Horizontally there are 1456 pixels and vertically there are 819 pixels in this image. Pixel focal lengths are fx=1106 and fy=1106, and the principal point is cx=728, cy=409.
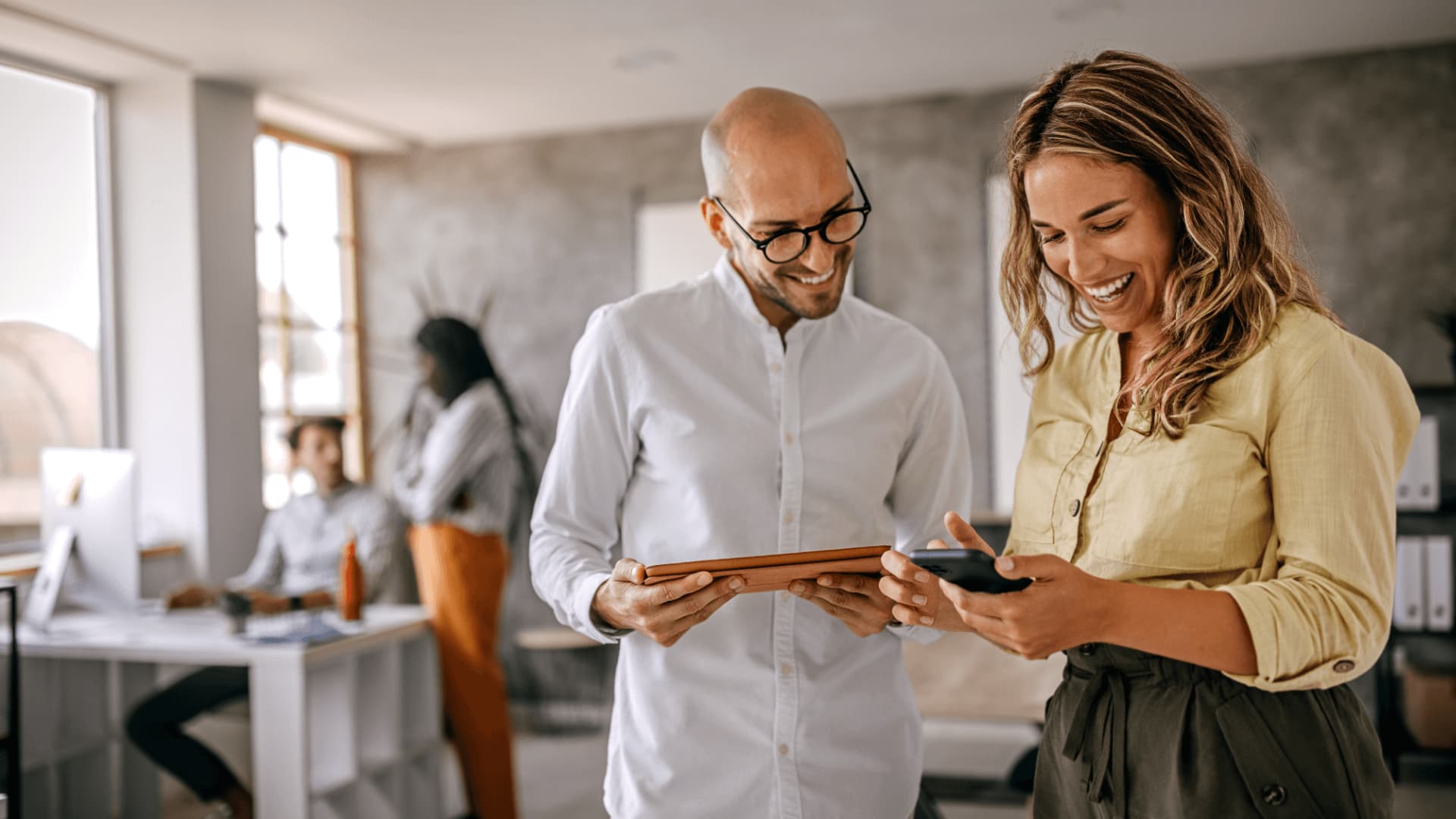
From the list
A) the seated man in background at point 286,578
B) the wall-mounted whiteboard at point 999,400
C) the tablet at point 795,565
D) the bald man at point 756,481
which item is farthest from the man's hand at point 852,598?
the wall-mounted whiteboard at point 999,400

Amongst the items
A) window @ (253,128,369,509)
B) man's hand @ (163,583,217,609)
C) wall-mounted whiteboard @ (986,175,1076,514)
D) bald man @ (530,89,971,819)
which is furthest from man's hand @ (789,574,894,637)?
window @ (253,128,369,509)

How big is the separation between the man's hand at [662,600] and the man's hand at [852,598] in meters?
0.10

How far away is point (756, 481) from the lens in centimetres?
161

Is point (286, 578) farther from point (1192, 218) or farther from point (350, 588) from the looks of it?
point (1192, 218)

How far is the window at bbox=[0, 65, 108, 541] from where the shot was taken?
4.17m

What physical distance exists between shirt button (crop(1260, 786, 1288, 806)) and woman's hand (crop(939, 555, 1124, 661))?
0.24 m

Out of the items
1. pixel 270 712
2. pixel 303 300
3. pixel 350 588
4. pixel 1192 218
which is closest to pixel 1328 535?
pixel 1192 218

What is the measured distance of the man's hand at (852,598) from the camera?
1346 mm

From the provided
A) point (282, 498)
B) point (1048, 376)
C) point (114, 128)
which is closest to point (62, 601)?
point (282, 498)

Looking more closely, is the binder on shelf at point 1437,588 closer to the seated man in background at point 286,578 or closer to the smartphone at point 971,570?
the seated man in background at point 286,578

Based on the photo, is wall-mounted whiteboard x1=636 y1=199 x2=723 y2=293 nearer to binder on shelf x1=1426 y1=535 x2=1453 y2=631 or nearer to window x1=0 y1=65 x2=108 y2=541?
window x1=0 y1=65 x2=108 y2=541

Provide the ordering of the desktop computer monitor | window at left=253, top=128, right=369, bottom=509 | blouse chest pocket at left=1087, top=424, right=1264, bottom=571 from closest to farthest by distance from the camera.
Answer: blouse chest pocket at left=1087, top=424, right=1264, bottom=571, the desktop computer monitor, window at left=253, top=128, right=369, bottom=509

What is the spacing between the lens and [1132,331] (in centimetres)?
130

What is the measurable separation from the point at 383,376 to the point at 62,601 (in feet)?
7.29
